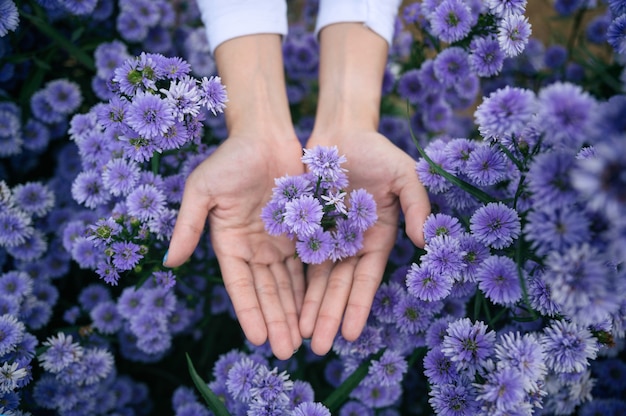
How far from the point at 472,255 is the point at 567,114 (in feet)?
1.54

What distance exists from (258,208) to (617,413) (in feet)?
4.25

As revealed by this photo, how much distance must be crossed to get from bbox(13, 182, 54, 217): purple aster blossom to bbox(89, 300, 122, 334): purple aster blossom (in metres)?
0.41

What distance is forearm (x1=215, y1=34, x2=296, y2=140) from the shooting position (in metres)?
1.61

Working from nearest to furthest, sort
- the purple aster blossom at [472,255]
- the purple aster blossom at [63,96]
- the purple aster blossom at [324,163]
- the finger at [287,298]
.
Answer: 1. the purple aster blossom at [472,255]
2. the purple aster blossom at [324,163]
3. the finger at [287,298]
4. the purple aster blossom at [63,96]

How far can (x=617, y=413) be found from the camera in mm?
1507

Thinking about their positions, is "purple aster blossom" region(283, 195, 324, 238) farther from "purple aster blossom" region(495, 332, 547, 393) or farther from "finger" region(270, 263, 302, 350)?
"purple aster blossom" region(495, 332, 547, 393)

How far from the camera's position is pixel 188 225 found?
1328 mm

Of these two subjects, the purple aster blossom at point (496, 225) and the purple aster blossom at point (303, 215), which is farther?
the purple aster blossom at point (303, 215)

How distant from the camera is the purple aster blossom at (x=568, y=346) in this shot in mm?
1080

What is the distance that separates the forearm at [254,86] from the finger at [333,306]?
507 mm

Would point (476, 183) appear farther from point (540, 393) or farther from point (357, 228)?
point (540, 393)

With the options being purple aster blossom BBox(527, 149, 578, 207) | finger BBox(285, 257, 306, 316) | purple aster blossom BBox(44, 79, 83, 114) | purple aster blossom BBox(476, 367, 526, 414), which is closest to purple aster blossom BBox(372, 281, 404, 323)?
finger BBox(285, 257, 306, 316)

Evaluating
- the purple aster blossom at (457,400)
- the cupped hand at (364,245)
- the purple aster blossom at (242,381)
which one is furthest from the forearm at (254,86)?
the purple aster blossom at (457,400)

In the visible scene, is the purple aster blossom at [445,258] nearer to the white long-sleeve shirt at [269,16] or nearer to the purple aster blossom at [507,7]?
the purple aster blossom at [507,7]
